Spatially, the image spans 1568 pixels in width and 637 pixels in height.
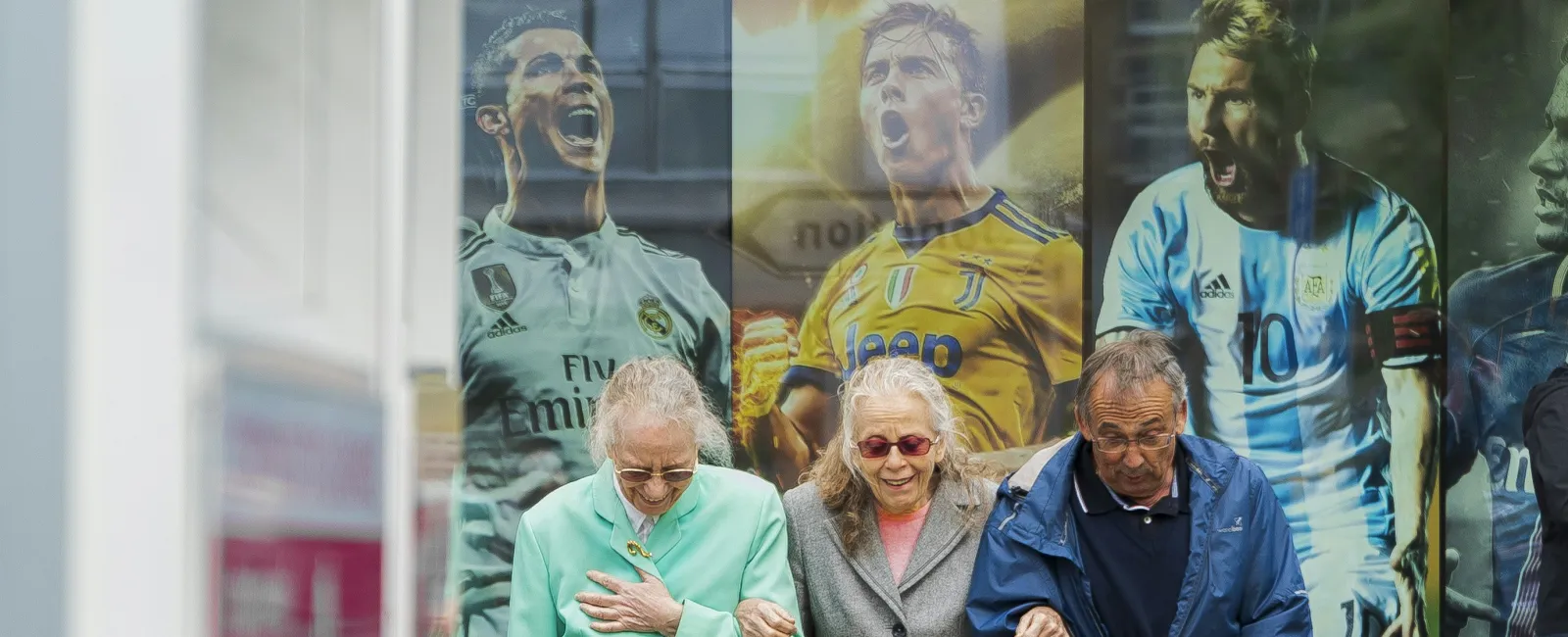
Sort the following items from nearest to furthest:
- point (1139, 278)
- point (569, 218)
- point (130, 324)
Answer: point (130, 324) → point (569, 218) → point (1139, 278)

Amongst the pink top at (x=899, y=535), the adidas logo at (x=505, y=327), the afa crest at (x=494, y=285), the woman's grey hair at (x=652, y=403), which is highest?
the afa crest at (x=494, y=285)

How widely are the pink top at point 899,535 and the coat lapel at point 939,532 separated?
14mm

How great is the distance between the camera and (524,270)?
524cm

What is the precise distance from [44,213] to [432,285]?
1027mm

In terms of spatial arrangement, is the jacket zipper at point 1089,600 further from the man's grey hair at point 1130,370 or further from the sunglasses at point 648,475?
the sunglasses at point 648,475

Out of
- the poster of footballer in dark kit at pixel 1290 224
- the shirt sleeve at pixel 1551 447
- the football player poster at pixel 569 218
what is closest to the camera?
the shirt sleeve at pixel 1551 447

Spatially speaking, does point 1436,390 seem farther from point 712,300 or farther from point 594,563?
point 594,563

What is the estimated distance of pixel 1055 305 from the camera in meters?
5.43

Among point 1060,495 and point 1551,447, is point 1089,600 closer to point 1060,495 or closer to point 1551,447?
point 1060,495

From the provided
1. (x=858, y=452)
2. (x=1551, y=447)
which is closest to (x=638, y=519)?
(x=858, y=452)

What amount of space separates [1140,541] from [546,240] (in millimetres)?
2450

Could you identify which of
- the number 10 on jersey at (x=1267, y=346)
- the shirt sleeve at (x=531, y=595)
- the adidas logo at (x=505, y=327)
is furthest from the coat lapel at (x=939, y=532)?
the number 10 on jersey at (x=1267, y=346)

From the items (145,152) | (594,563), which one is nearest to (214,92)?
(145,152)

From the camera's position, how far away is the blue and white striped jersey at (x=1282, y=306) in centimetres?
546
